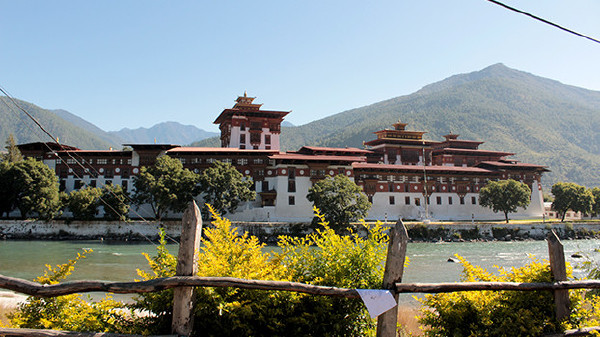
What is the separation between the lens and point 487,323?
16.6ft

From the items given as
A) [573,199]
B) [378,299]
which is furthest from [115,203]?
[573,199]

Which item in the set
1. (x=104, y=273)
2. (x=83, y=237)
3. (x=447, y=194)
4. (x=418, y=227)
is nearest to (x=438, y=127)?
(x=447, y=194)

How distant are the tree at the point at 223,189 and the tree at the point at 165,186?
6.05ft

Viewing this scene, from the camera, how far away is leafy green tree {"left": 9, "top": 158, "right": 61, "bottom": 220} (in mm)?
45094

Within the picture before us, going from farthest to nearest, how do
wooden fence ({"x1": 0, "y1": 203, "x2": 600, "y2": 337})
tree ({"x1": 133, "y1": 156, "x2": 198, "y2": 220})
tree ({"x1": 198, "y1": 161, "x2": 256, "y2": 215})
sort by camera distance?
tree ({"x1": 198, "y1": 161, "x2": 256, "y2": 215}) → tree ({"x1": 133, "y1": 156, "x2": 198, "y2": 220}) → wooden fence ({"x1": 0, "y1": 203, "x2": 600, "y2": 337})

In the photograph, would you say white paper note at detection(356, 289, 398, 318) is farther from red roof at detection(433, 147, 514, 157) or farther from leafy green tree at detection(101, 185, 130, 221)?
red roof at detection(433, 147, 514, 157)

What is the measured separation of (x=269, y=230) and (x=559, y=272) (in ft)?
146

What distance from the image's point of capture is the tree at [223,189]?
4712 centimetres

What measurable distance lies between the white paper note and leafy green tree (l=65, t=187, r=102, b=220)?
48132mm

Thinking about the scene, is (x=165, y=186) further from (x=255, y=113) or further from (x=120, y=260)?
(x=255, y=113)

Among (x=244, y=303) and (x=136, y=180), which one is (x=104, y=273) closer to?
(x=244, y=303)

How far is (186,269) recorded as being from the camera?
15.0 feet

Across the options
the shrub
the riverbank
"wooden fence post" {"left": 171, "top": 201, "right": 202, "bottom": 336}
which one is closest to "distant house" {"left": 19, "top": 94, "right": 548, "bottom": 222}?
the riverbank

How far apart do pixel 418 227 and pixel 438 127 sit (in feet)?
453
